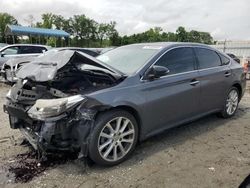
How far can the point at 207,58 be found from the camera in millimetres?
5762

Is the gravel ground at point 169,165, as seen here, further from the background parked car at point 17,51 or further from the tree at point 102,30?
the tree at point 102,30

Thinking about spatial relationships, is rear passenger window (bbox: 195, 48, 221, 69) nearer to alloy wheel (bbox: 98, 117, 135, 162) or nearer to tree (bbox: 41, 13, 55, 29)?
alloy wheel (bbox: 98, 117, 135, 162)

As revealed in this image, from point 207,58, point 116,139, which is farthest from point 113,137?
point 207,58

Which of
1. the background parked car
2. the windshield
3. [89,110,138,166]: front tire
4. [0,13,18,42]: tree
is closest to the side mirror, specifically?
the windshield

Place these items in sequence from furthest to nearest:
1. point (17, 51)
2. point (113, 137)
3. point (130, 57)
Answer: point (17, 51) < point (130, 57) < point (113, 137)

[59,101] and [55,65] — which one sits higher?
[55,65]

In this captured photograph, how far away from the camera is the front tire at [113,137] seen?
3.83 m

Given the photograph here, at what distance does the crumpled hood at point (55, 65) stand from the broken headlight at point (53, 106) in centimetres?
36

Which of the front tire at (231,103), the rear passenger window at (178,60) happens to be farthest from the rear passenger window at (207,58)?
the front tire at (231,103)

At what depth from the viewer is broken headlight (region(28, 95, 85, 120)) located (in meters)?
3.65

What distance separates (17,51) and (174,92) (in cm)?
1083

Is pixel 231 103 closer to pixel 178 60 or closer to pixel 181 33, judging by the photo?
pixel 178 60

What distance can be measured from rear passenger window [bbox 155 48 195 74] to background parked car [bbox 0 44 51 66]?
9608 mm

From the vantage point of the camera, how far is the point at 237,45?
2402 cm
